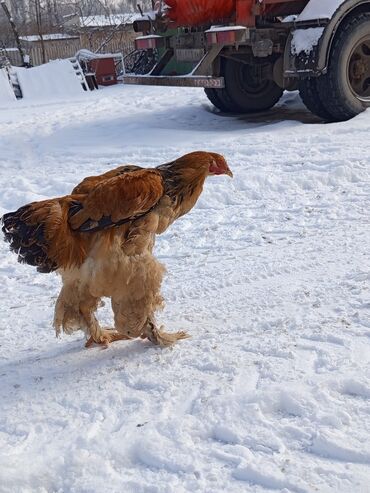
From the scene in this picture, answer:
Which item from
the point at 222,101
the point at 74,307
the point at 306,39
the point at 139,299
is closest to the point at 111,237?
the point at 139,299

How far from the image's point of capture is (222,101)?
10.8m

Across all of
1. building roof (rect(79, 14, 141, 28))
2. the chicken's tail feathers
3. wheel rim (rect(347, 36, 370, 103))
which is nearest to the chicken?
the chicken's tail feathers

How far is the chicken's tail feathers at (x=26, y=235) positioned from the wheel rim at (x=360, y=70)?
7.07m

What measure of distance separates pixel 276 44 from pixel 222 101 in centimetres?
184

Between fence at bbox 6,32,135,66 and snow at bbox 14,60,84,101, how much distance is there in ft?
21.8

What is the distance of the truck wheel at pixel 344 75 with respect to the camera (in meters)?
8.90

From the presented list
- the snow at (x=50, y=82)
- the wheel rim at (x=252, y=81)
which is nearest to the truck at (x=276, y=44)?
the wheel rim at (x=252, y=81)

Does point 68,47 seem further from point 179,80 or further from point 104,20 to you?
point 179,80

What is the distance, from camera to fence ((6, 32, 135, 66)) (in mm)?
23656

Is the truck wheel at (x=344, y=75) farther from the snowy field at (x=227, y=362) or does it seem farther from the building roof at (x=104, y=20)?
the building roof at (x=104, y=20)

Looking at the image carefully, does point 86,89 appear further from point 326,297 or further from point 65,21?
point 65,21

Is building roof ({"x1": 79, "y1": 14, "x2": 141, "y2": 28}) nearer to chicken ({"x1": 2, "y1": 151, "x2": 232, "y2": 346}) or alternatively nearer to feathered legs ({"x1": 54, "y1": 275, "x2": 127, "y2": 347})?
chicken ({"x1": 2, "y1": 151, "x2": 232, "y2": 346})

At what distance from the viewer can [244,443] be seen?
2883 millimetres

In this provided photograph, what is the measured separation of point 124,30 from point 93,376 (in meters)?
24.8
